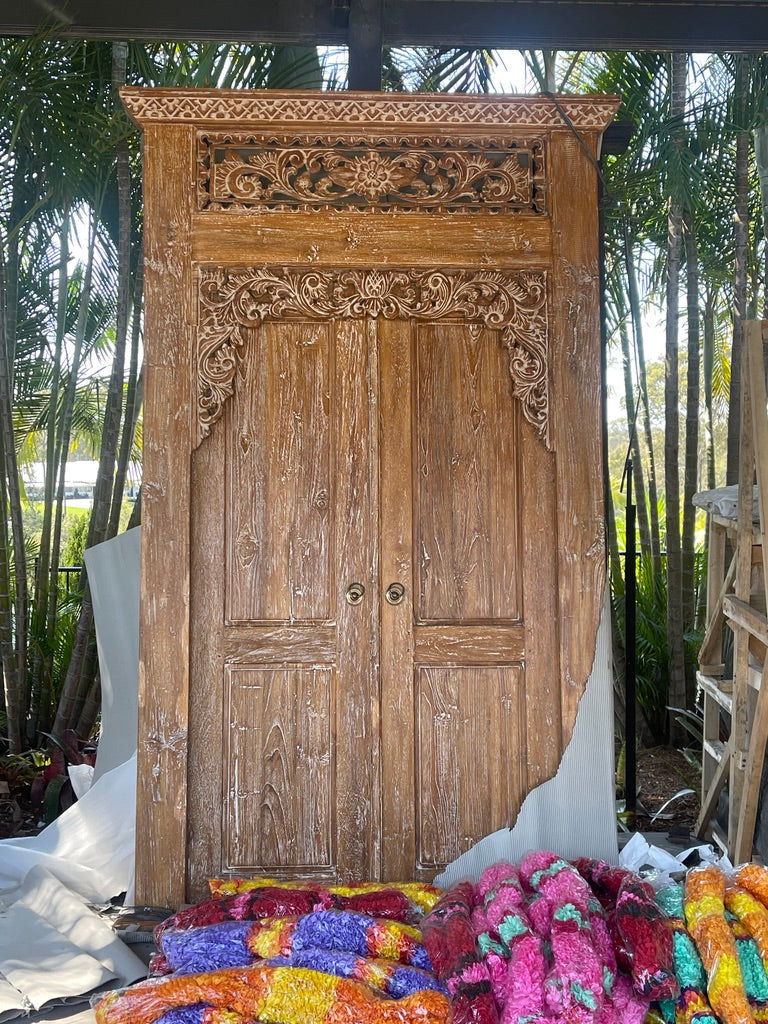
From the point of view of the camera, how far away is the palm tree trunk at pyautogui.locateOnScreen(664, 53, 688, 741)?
5.43 metres

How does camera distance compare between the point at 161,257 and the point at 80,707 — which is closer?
the point at 161,257

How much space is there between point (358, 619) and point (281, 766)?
22.7 inches

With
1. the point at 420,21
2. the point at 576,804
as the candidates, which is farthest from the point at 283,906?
the point at 420,21

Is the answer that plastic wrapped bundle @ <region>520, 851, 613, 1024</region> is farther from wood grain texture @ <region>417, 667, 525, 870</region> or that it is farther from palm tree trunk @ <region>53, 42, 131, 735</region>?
palm tree trunk @ <region>53, 42, 131, 735</region>

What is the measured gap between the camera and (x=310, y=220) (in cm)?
316

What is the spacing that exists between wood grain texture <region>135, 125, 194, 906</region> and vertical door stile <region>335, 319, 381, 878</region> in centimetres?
53

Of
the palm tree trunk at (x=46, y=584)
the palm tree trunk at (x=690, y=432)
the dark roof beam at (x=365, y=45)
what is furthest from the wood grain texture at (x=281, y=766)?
the palm tree trunk at (x=690, y=432)

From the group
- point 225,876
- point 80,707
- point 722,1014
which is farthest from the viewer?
point 80,707

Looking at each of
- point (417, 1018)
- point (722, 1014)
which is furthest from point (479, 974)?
point (722, 1014)

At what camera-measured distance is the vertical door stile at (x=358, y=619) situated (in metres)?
3.14

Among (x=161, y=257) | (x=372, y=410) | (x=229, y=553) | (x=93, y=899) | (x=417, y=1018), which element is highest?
(x=161, y=257)

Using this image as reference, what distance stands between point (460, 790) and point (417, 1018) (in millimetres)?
1169

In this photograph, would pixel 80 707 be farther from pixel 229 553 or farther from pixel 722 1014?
pixel 722 1014

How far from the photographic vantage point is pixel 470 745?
318 cm
